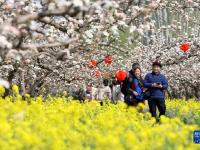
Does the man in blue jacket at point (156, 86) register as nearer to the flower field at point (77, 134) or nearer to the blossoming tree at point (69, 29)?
the blossoming tree at point (69, 29)

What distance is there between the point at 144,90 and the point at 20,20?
6966 mm

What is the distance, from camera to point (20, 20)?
6.11 m

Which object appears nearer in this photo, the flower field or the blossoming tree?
the flower field

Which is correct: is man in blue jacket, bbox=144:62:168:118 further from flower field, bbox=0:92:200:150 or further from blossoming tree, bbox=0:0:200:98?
flower field, bbox=0:92:200:150

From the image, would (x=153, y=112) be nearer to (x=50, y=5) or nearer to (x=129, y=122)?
(x=129, y=122)

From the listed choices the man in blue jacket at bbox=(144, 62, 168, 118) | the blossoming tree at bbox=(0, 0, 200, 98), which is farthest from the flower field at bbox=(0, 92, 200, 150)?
the man in blue jacket at bbox=(144, 62, 168, 118)

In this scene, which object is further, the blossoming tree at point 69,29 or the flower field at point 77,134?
the blossoming tree at point 69,29

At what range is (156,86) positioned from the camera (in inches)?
478

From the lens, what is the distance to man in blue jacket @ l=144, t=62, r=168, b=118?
12.2 metres

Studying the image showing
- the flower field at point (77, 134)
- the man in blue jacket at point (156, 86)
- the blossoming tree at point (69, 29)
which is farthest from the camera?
the man in blue jacket at point (156, 86)

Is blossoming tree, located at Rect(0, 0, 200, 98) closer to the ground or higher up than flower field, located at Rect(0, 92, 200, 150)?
higher up

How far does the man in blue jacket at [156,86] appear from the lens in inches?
479

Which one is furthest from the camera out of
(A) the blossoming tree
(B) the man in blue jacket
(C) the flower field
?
(B) the man in blue jacket

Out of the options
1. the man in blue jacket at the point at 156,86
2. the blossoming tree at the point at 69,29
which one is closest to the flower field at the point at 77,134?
the blossoming tree at the point at 69,29
